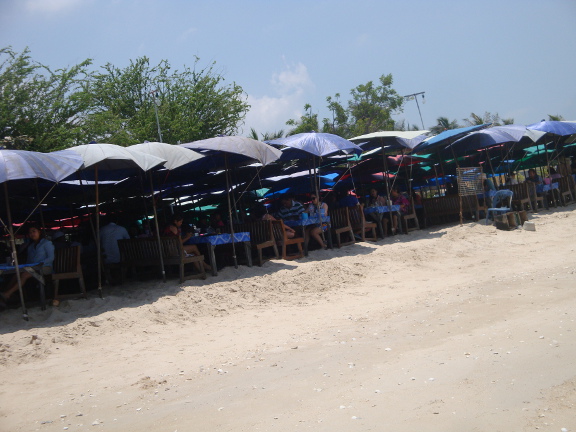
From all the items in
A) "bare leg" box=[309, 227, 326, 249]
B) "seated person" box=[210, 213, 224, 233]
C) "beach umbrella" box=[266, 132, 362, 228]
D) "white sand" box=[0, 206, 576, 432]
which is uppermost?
"beach umbrella" box=[266, 132, 362, 228]

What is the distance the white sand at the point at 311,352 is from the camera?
463 cm

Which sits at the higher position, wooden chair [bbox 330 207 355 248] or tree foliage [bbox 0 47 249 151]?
tree foliage [bbox 0 47 249 151]

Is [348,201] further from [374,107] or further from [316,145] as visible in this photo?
[374,107]

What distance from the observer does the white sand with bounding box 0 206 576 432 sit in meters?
4.63

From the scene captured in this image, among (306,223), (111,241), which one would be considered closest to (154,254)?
(111,241)

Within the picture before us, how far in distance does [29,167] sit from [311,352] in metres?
4.42

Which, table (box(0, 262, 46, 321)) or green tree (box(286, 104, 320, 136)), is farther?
green tree (box(286, 104, 320, 136))

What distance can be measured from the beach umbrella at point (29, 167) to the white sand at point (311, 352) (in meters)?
1.28

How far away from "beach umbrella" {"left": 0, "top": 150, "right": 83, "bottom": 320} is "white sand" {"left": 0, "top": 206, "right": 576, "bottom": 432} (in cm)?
128

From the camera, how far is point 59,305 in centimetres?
892

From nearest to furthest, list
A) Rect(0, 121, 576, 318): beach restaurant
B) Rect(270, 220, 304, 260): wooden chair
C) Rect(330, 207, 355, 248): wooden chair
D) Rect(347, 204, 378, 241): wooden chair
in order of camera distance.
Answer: Rect(0, 121, 576, 318): beach restaurant < Rect(270, 220, 304, 260): wooden chair < Rect(330, 207, 355, 248): wooden chair < Rect(347, 204, 378, 241): wooden chair

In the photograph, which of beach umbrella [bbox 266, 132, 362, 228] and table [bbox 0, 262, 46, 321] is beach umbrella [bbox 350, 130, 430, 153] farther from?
table [bbox 0, 262, 46, 321]

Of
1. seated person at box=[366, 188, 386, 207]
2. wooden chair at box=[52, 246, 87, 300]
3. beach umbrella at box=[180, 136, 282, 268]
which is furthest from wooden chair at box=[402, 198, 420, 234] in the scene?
wooden chair at box=[52, 246, 87, 300]

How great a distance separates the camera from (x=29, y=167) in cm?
805
